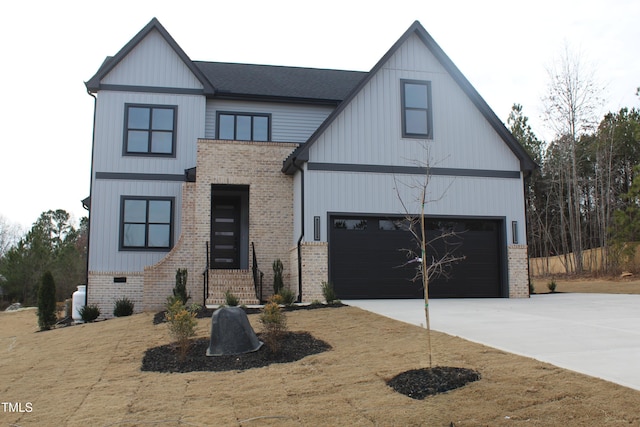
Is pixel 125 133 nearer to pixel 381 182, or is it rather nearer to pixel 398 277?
pixel 381 182

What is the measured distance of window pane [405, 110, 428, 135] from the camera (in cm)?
1777

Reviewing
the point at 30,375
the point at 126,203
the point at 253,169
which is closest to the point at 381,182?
the point at 253,169

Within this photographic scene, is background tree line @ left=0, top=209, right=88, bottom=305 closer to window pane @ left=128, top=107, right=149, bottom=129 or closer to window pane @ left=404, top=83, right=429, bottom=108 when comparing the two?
window pane @ left=128, top=107, right=149, bottom=129

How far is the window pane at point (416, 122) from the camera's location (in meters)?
17.8

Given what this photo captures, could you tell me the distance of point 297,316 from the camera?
1231cm

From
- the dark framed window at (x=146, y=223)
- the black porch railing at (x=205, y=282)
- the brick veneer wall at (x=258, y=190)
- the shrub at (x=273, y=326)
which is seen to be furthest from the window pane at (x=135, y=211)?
the shrub at (x=273, y=326)

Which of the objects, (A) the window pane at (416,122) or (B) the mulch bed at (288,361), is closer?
(B) the mulch bed at (288,361)

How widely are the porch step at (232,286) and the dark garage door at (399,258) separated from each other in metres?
2.55

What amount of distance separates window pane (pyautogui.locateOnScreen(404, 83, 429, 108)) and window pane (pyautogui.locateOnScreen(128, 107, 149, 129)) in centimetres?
881

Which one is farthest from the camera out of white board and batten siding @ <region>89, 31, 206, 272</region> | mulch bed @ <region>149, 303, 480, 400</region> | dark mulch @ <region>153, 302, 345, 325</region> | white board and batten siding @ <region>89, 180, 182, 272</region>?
white board and batten siding @ <region>89, 31, 206, 272</region>

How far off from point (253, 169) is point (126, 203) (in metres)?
4.47

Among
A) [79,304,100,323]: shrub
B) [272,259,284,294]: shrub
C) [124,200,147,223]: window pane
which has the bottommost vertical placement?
[79,304,100,323]: shrub

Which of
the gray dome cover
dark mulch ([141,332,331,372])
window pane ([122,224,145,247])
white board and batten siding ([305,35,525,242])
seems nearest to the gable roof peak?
→ window pane ([122,224,145,247])

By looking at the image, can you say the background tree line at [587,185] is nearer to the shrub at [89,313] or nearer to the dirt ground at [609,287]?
the dirt ground at [609,287]
